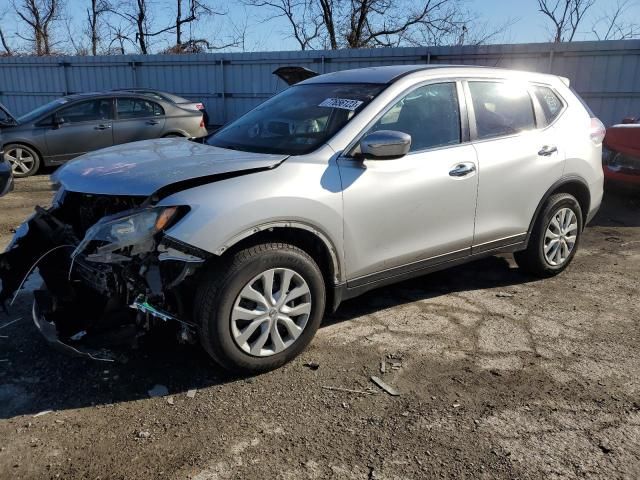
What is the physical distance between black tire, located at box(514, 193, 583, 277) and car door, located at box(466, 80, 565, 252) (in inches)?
6.1

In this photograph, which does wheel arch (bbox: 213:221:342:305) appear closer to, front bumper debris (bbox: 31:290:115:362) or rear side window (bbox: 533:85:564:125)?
front bumper debris (bbox: 31:290:115:362)

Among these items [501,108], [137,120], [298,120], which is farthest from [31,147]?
[501,108]

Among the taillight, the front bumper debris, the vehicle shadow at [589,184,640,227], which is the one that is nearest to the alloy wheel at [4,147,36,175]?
the front bumper debris

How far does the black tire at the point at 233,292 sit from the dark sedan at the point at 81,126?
8.09 meters

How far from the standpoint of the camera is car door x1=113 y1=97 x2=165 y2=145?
10.2m

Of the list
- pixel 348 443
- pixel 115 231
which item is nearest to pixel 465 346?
pixel 348 443

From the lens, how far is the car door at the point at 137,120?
1024 cm

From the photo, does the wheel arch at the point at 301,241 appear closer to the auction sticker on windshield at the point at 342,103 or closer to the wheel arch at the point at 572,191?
the auction sticker on windshield at the point at 342,103

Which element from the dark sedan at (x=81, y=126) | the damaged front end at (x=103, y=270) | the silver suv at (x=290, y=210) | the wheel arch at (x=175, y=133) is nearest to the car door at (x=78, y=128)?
Result: the dark sedan at (x=81, y=126)

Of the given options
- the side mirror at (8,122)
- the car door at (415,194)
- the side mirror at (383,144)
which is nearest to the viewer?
the side mirror at (383,144)

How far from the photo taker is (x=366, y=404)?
2986 millimetres

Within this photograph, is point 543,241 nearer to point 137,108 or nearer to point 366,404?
point 366,404

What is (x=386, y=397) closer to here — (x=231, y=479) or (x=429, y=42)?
(x=231, y=479)

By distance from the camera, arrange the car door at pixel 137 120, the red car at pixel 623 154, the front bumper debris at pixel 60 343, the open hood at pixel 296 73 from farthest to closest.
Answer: the car door at pixel 137 120 → the red car at pixel 623 154 → the open hood at pixel 296 73 → the front bumper debris at pixel 60 343
